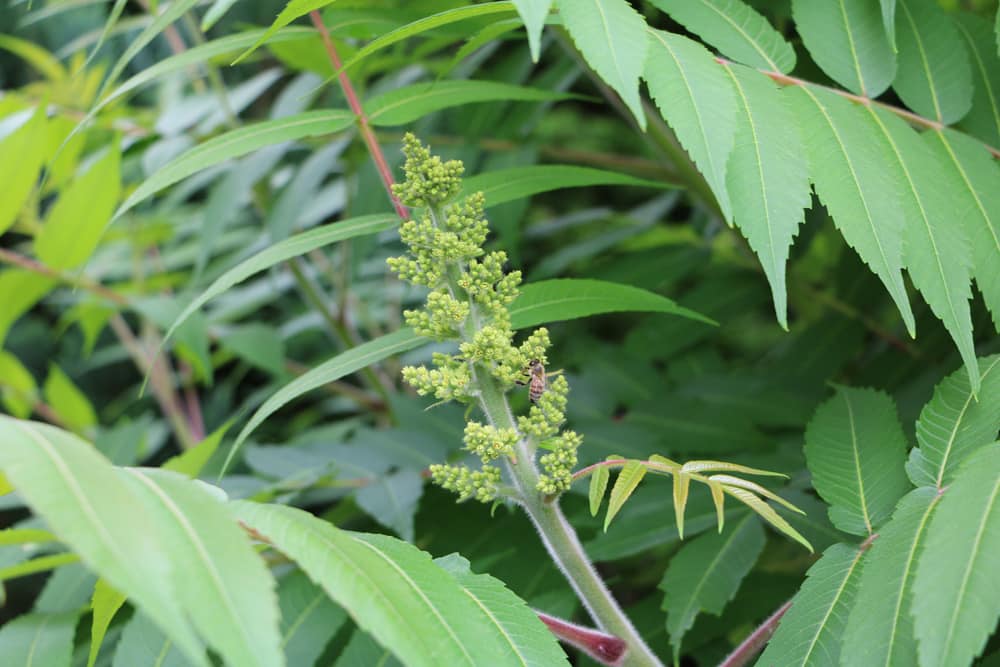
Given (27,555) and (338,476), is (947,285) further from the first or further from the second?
(27,555)

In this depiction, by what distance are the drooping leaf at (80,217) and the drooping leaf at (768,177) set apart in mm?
1043

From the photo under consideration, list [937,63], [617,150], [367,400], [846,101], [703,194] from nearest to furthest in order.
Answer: [846,101]
[937,63]
[703,194]
[367,400]
[617,150]

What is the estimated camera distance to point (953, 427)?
840 mm

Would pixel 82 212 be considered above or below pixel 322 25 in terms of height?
below

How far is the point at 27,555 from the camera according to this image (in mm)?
1227

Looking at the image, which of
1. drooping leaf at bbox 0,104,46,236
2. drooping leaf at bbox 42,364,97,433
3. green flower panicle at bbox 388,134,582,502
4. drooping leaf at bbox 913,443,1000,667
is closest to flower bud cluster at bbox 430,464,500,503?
green flower panicle at bbox 388,134,582,502

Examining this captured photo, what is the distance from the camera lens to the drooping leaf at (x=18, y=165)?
138 centimetres

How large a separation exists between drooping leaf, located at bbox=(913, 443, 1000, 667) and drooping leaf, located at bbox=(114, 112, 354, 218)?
0.70 m

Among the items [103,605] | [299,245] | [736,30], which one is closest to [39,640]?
[103,605]

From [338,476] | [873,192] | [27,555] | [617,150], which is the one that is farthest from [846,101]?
[617,150]

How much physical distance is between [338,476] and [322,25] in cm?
61

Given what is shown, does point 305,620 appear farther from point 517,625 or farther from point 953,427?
point 953,427

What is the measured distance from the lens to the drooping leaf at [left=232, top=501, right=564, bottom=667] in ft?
2.00

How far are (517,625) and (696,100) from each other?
1.45 ft
